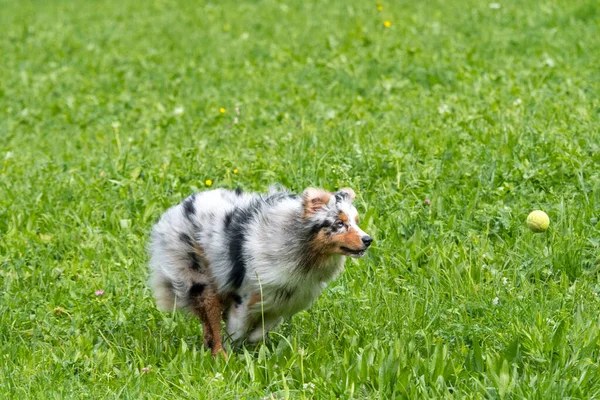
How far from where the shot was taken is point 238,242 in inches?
212

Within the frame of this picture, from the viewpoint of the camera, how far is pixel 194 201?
5.75 meters

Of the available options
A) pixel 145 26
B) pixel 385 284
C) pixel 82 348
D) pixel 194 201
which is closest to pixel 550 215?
pixel 385 284

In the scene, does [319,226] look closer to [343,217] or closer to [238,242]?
[343,217]

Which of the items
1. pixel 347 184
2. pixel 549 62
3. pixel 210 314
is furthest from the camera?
pixel 549 62

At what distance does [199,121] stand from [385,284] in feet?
14.7

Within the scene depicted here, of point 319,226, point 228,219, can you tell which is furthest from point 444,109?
point 319,226

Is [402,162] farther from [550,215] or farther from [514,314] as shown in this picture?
[514,314]

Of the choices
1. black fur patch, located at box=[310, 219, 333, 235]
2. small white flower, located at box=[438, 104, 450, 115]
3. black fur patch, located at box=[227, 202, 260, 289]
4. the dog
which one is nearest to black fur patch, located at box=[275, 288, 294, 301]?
the dog

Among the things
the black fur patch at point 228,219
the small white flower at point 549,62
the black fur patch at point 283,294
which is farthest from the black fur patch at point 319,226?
the small white flower at point 549,62

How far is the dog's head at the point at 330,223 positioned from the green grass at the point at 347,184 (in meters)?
0.56

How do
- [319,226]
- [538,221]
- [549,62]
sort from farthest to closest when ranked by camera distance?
[549,62]
[538,221]
[319,226]

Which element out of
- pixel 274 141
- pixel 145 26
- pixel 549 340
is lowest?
pixel 145 26

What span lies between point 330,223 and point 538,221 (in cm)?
155

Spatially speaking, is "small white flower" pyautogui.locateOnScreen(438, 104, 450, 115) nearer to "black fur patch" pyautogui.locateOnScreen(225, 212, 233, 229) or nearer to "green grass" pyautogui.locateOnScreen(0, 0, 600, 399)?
"green grass" pyautogui.locateOnScreen(0, 0, 600, 399)
